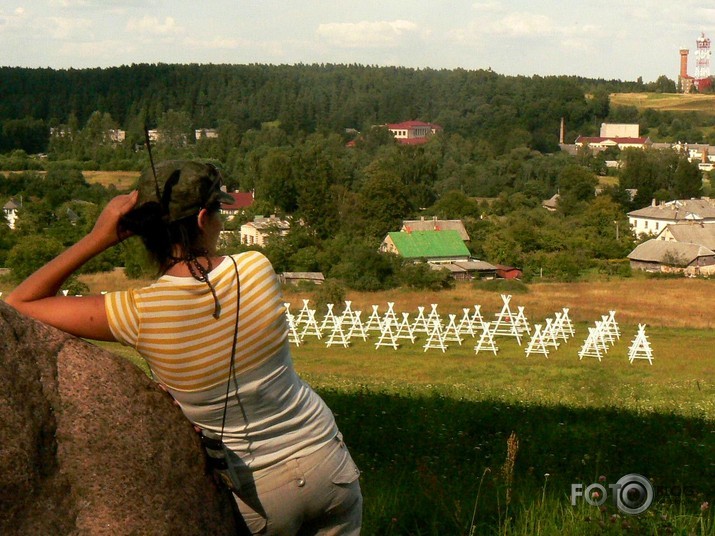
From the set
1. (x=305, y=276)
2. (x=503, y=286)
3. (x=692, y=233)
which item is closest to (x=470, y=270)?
(x=503, y=286)

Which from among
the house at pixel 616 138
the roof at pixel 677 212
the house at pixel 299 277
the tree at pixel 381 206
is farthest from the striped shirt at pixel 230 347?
the house at pixel 616 138

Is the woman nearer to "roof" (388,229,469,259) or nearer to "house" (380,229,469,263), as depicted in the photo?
"house" (380,229,469,263)

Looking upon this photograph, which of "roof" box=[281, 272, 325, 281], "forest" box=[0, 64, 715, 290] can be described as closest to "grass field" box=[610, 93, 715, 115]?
"forest" box=[0, 64, 715, 290]

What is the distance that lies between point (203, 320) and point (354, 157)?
9932 centimetres

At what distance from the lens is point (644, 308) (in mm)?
38031

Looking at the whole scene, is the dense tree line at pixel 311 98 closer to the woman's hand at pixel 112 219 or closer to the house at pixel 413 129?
the house at pixel 413 129

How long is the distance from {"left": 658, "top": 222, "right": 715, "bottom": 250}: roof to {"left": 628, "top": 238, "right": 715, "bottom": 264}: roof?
18.4ft

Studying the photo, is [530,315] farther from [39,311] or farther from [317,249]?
[39,311]

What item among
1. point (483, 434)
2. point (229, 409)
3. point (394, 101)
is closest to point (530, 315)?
point (483, 434)

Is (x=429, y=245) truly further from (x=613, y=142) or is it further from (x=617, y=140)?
(x=613, y=142)

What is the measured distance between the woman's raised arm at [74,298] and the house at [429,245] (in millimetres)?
50737

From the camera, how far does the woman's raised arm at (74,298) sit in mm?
2533

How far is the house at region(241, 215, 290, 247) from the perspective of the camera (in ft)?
189

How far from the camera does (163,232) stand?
2.56 m
